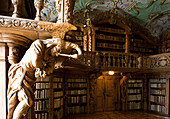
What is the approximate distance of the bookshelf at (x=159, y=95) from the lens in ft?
22.2

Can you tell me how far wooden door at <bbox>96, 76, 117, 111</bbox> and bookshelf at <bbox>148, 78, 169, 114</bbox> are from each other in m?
2.05

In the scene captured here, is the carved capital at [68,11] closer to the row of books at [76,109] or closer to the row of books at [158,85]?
the row of books at [76,109]

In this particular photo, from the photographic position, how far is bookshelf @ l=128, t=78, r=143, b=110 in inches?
297

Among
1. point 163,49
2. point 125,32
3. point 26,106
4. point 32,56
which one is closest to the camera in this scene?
point 32,56

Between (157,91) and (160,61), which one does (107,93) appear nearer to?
(157,91)

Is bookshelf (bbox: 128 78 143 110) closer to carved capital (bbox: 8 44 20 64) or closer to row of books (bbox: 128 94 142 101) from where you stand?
row of books (bbox: 128 94 142 101)

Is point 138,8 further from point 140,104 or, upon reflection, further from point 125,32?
point 140,104

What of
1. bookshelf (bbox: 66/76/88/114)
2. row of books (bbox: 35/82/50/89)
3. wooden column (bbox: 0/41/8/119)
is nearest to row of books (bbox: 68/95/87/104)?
bookshelf (bbox: 66/76/88/114)

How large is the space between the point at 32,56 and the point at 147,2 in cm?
673

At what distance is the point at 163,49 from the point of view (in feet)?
26.7

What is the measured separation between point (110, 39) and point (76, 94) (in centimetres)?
345

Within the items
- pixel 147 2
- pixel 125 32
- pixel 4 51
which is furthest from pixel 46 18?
pixel 4 51

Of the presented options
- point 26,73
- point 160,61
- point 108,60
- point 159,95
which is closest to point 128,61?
point 108,60

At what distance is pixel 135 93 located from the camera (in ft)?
25.5
